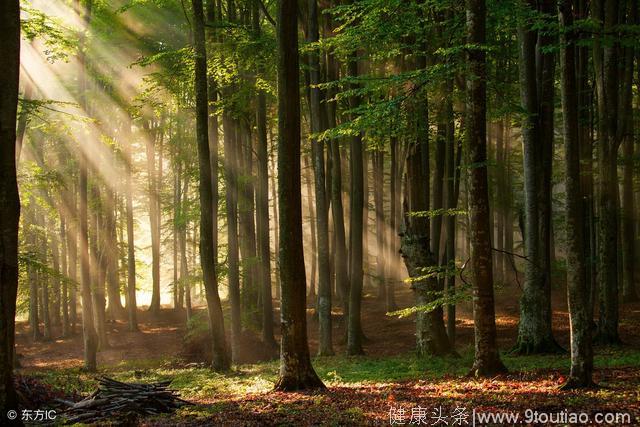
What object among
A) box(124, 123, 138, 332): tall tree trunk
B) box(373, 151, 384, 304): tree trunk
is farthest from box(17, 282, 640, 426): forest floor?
box(124, 123, 138, 332): tall tree trunk

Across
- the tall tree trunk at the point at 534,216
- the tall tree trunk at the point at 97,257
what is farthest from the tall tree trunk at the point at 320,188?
the tall tree trunk at the point at 97,257

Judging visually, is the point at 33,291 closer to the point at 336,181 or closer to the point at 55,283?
the point at 55,283

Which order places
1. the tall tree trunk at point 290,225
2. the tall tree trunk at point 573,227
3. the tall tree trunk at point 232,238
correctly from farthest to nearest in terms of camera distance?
1. the tall tree trunk at point 232,238
2. the tall tree trunk at point 290,225
3. the tall tree trunk at point 573,227

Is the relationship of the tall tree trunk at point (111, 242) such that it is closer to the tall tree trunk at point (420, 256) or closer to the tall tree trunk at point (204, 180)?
the tall tree trunk at point (204, 180)

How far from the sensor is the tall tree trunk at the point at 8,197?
27.2 ft

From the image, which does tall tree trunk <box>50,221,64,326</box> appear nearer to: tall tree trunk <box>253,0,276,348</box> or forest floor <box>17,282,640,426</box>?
forest floor <box>17,282,640,426</box>

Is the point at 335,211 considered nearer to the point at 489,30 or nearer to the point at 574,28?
the point at 489,30

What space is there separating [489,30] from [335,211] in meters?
7.81

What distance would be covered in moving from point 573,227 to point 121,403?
7.72 metres

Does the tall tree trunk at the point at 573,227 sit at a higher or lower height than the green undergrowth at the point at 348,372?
higher

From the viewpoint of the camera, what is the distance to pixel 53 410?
966 cm

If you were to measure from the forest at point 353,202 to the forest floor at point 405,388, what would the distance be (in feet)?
0.27

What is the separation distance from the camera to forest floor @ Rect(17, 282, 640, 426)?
26.3 feet

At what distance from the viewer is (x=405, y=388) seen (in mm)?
10922
